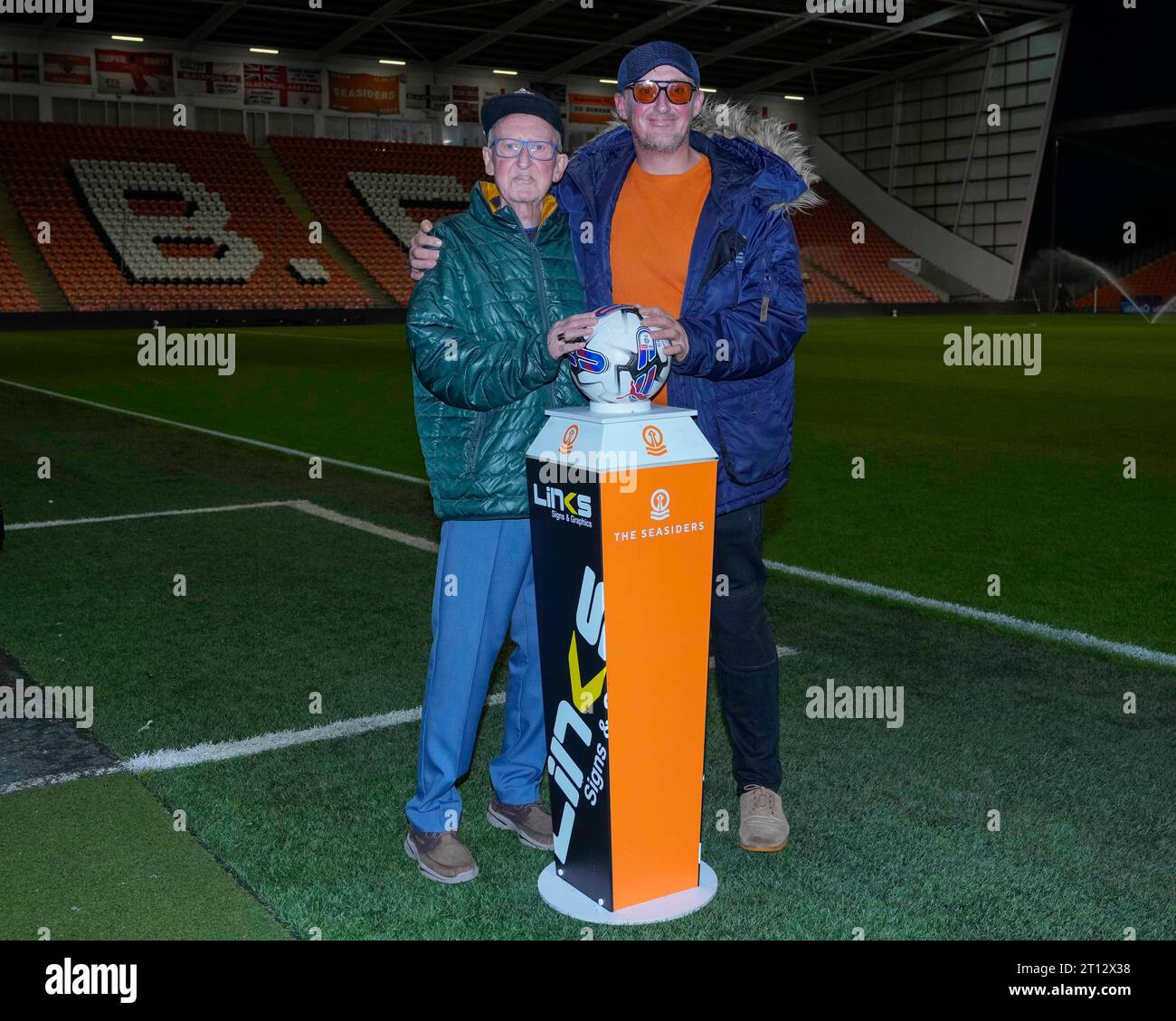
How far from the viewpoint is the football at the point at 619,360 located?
2379mm

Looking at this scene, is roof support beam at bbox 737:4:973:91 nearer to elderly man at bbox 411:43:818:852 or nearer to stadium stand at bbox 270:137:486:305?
stadium stand at bbox 270:137:486:305

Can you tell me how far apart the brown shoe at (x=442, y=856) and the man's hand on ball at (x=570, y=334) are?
3.96ft

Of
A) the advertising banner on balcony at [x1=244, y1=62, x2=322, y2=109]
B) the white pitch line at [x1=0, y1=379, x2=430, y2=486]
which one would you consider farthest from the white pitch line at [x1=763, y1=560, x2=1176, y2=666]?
the advertising banner on balcony at [x1=244, y1=62, x2=322, y2=109]

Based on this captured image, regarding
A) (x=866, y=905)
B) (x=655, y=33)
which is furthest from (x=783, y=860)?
(x=655, y=33)

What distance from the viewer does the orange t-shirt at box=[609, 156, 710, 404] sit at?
2.85m

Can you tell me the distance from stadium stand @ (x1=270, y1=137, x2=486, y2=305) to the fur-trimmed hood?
3309cm

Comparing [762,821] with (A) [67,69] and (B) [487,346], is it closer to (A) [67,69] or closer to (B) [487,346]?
(B) [487,346]

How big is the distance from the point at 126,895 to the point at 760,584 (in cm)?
168

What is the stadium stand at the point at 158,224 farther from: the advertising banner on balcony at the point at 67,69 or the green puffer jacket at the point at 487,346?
the green puffer jacket at the point at 487,346

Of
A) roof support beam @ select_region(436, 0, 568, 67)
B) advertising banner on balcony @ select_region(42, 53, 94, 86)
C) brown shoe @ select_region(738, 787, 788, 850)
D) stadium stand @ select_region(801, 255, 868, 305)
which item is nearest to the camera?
brown shoe @ select_region(738, 787, 788, 850)

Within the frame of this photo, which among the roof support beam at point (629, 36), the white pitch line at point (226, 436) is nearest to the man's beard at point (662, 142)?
the white pitch line at point (226, 436)

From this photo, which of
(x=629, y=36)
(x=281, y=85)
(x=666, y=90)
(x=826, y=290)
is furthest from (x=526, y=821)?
(x=826, y=290)

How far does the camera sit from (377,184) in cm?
3775

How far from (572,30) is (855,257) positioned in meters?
13.6
